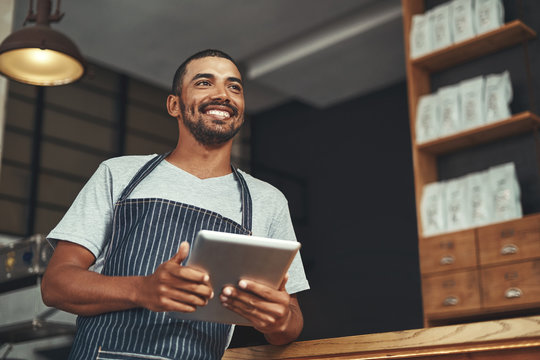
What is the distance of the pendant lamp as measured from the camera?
2.99 m

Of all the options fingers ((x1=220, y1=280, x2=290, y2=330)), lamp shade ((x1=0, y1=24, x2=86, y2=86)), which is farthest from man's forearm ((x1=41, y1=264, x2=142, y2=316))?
lamp shade ((x1=0, y1=24, x2=86, y2=86))

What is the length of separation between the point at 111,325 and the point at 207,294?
24cm

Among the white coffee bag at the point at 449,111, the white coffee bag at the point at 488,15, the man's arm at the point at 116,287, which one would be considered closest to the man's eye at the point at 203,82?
the man's arm at the point at 116,287

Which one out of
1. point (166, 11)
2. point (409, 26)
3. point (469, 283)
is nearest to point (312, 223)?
point (166, 11)

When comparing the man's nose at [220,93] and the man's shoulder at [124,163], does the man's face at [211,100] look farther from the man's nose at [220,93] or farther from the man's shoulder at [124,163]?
the man's shoulder at [124,163]

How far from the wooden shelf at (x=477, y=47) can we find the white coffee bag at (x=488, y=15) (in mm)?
46

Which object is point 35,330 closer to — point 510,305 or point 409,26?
point 510,305

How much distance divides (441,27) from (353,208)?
11.3ft

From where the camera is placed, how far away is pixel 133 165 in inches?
54.0

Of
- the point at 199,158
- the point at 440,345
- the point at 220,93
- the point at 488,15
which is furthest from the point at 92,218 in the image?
the point at 488,15

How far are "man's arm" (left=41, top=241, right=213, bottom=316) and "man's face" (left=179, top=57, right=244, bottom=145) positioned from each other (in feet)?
1.16

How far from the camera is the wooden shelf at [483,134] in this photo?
3094mm

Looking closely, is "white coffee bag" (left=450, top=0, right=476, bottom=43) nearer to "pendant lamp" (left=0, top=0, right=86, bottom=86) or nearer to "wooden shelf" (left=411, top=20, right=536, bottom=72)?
"wooden shelf" (left=411, top=20, right=536, bottom=72)

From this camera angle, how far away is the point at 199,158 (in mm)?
1438
